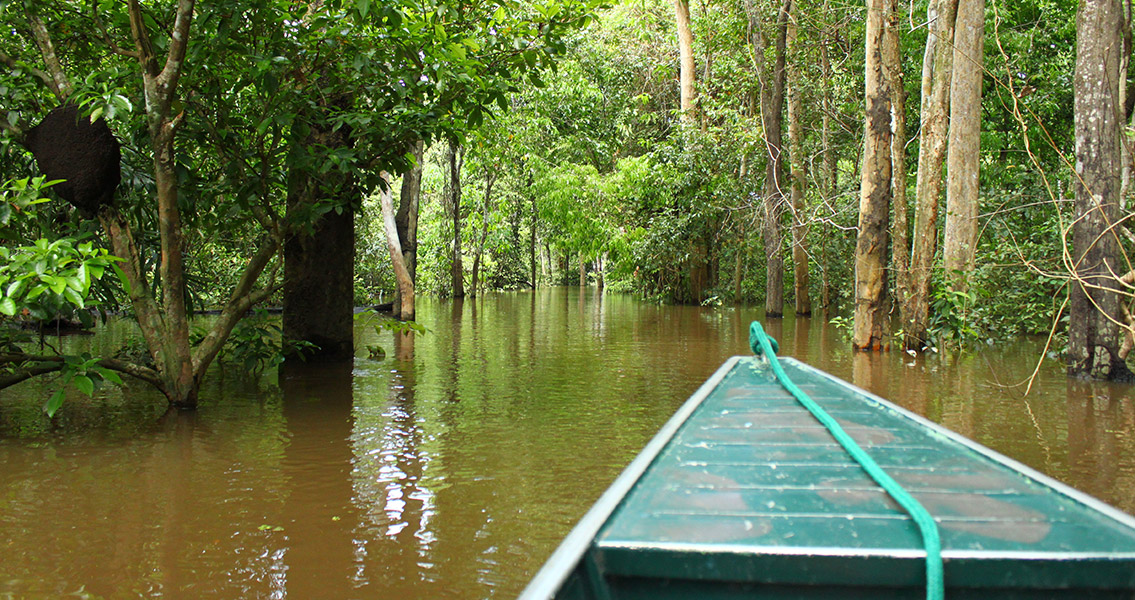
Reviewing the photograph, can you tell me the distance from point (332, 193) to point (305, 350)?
8.75 feet

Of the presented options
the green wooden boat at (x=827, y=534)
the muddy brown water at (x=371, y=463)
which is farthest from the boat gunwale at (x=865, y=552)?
the muddy brown water at (x=371, y=463)

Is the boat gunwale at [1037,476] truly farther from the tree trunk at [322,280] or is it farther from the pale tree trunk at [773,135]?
the pale tree trunk at [773,135]

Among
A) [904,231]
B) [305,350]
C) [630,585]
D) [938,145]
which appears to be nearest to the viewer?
[630,585]

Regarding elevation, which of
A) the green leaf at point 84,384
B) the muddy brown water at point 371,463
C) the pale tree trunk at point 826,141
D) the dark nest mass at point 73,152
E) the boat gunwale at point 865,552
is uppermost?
the pale tree trunk at point 826,141

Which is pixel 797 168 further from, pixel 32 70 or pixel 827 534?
pixel 827 534

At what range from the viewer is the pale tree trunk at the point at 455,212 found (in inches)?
851

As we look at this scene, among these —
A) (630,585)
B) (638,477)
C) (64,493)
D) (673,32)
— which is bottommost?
(64,493)

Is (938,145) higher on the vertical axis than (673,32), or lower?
lower

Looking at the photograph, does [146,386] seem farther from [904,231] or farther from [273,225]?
[904,231]

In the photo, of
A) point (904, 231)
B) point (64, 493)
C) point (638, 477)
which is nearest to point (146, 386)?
point (64, 493)

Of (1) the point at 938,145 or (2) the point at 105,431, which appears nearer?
(2) the point at 105,431

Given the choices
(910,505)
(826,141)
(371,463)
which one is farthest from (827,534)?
(826,141)

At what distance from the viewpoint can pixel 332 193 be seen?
6426 mm

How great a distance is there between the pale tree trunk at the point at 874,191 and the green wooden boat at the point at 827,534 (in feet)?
26.2
